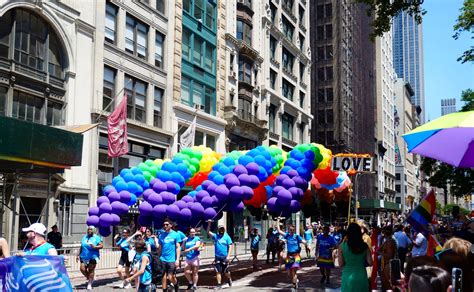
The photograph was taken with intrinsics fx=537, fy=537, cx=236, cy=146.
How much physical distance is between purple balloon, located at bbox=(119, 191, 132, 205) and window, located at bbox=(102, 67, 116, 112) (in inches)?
471

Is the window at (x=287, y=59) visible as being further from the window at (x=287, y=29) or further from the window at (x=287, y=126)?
the window at (x=287, y=126)

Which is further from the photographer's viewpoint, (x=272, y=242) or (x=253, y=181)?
(x=272, y=242)

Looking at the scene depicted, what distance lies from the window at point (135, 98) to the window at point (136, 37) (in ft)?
5.45

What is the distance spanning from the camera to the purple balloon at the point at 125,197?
16750 millimetres

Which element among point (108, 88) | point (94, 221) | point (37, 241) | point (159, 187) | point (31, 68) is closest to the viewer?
point (37, 241)

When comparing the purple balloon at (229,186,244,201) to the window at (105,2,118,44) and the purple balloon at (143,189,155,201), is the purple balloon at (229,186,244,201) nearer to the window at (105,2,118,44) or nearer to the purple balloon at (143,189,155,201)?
the purple balloon at (143,189,155,201)

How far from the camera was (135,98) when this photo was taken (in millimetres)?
30391

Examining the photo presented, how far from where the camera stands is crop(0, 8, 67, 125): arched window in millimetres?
22500

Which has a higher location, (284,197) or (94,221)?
(284,197)

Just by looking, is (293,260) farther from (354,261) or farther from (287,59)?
(287,59)

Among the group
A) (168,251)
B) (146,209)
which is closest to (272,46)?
(146,209)

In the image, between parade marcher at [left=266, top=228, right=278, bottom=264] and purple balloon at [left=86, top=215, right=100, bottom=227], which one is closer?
purple balloon at [left=86, top=215, right=100, bottom=227]

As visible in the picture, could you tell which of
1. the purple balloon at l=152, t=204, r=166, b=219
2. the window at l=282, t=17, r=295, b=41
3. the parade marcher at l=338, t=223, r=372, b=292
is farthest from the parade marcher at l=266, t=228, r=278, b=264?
the window at l=282, t=17, r=295, b=41

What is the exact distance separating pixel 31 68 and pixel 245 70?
21.8 meters
